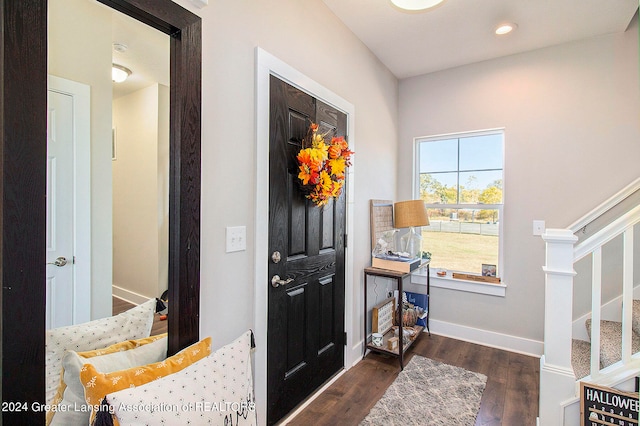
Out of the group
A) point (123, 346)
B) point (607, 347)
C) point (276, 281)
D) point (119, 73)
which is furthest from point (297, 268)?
point (607, 347)

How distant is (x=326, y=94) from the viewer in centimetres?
217

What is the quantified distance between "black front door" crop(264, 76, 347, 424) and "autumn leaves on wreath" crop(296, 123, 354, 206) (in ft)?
0.24

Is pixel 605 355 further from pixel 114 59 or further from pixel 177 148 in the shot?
pixel 114 59

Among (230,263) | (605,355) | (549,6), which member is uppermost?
(549,6)

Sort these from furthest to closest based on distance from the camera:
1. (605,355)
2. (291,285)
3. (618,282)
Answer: (618,282), (291,285), (605,355)

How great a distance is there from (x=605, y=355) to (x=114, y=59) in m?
2.85

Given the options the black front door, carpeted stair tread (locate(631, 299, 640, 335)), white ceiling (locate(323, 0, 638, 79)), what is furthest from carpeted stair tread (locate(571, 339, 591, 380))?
white ceiling (locate(323, 0, 638, 79))

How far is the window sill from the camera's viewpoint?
293 centimetres

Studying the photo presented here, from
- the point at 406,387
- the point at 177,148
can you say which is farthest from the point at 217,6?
the point at 406,387

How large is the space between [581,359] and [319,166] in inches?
86.0

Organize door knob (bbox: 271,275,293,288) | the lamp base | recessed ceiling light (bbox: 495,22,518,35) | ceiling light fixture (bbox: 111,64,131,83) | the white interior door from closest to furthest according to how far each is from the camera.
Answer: the white interior door → ceiling light fixture (bbox: 111,64,131,83) → door knob (bbox: 271,275,293,288) → recessed ceiling light (bbox: 495,22,518,35) → the lamp base

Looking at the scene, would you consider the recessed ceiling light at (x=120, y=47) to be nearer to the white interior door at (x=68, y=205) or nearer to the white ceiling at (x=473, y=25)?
the white interior door at (x=68, y=205)

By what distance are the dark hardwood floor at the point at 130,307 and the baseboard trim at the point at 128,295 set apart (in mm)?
12

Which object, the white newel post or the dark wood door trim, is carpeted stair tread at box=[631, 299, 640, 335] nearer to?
the white newel post
